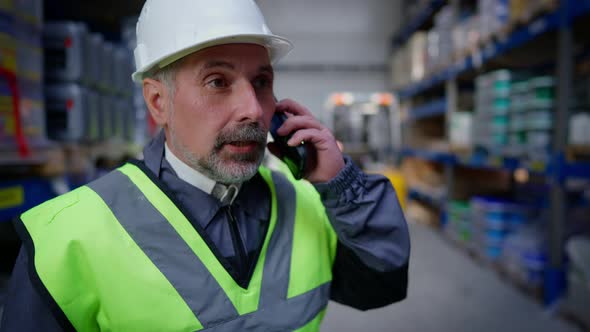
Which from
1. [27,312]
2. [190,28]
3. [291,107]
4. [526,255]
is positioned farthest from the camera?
[526,255]

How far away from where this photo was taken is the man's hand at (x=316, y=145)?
1.07 m

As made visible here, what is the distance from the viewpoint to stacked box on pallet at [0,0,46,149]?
6.88 ft

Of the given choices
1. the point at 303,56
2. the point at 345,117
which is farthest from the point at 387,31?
the point at 345,117

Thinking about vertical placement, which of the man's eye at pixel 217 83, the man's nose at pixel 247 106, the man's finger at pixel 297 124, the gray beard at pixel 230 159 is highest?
the man's eye at pixel 217 83

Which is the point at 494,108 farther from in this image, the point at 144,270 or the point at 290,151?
the point at 144,270

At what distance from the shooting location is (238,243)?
40.2 inches

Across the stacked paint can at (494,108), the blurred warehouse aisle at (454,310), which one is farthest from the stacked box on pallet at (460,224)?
the stacked paint can at (494,108)

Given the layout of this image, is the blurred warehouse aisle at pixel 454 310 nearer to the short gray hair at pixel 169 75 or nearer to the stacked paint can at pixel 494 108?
the stacked paint can at pixel 494 108

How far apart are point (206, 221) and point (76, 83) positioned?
7.88ft

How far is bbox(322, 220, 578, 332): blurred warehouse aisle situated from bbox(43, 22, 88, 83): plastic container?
246 centimetres

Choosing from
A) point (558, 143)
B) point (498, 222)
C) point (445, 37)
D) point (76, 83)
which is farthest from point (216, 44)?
point (445, 37)

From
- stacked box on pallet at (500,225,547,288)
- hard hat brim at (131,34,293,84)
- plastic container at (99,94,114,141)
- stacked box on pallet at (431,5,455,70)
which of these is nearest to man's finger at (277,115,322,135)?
hard hat brim at (131,34,293,84)

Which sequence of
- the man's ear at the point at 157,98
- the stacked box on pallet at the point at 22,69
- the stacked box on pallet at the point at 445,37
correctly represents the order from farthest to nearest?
the stacked box on pallet at the point at 445,37 < the stacked box on pallet at the point at 22,69 < the man's ear at the point at 157,98

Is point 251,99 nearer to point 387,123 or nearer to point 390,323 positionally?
point 390,323
